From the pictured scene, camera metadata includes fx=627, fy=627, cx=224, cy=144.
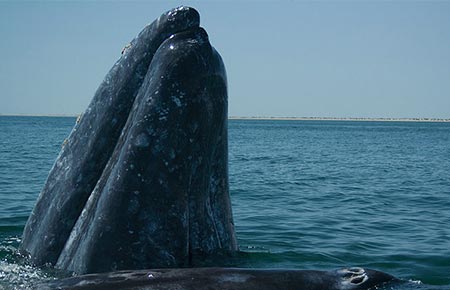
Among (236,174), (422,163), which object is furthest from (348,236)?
(422,163)

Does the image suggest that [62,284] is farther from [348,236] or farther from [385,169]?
[385,169]

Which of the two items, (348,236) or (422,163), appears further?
(422,163)

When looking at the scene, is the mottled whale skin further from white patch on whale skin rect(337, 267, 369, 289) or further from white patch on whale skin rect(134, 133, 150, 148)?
white patch on whale skin rect(337, 267, 369, 289)

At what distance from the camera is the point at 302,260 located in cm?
792

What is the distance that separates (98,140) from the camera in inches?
185

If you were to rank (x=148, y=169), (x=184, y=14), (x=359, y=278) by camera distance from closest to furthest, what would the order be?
1. (x=359, y=278)
2. (x=148, y=169)
3. (x=184, y=14)

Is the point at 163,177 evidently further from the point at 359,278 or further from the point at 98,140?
the point at 359,278

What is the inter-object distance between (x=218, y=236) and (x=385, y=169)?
23291 mm

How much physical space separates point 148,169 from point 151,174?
4 centimetres

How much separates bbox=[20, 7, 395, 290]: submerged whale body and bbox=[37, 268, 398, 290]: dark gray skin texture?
1cm

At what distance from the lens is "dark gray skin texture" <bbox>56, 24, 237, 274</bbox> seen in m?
4.14

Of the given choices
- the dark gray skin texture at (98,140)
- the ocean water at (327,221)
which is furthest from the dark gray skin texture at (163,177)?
the ocean water at (327,221)

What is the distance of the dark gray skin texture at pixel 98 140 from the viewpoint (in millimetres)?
4656

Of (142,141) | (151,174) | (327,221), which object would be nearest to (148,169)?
(151,174)
